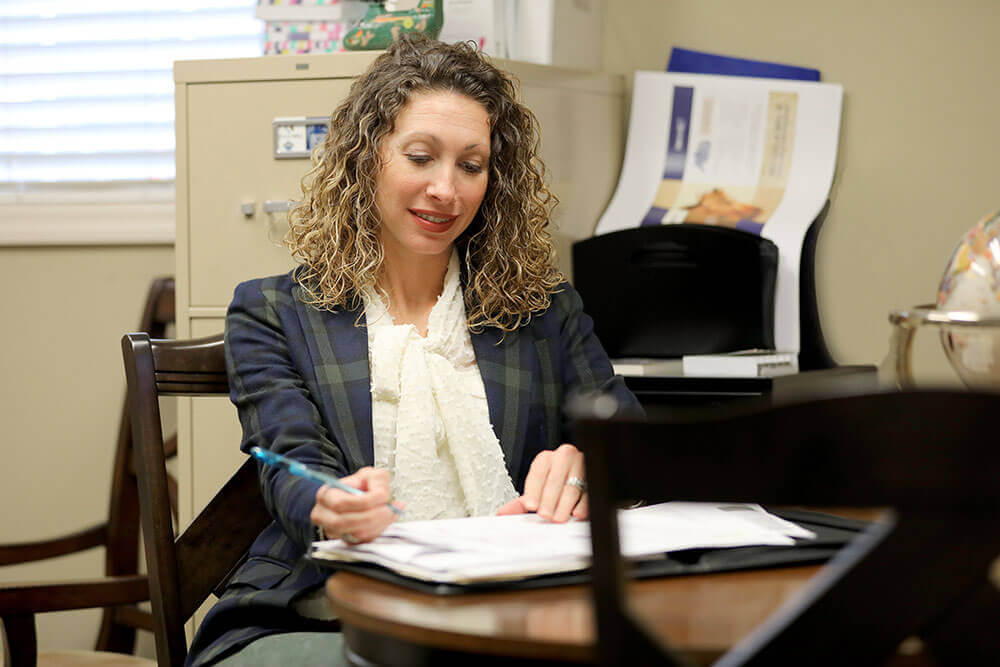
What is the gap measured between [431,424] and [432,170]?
1.16 feet

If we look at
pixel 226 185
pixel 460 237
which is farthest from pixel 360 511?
pixel 226 185

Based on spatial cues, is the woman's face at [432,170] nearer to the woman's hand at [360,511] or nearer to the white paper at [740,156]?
the woman's hand at [360,511]

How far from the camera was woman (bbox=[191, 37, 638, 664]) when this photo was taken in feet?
4.46

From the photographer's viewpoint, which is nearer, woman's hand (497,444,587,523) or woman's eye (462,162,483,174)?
woman's hand (497,444,587,523)

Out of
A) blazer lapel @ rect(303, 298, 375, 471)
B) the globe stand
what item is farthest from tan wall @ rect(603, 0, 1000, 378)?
blazer lapel @ rect(303, 298, 375, 471)

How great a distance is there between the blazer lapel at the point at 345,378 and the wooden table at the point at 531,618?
52cm

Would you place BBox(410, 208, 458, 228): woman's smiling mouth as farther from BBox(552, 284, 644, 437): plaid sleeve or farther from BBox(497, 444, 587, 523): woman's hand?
BBox(497, 444, 587, 523): woman's hand

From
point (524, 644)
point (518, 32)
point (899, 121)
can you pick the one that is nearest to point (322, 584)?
point (524, 644)

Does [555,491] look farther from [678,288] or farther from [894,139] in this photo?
[894,139]

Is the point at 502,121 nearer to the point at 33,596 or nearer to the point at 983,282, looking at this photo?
the point at 983,282

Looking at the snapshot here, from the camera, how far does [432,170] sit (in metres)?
1.47

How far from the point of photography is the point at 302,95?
1.88 m

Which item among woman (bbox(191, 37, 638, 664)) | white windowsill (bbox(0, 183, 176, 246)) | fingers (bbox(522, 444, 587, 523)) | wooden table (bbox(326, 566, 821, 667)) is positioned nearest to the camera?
wooden table (bbox(326, 566, 821, 667))

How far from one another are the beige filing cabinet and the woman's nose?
0.48 m
